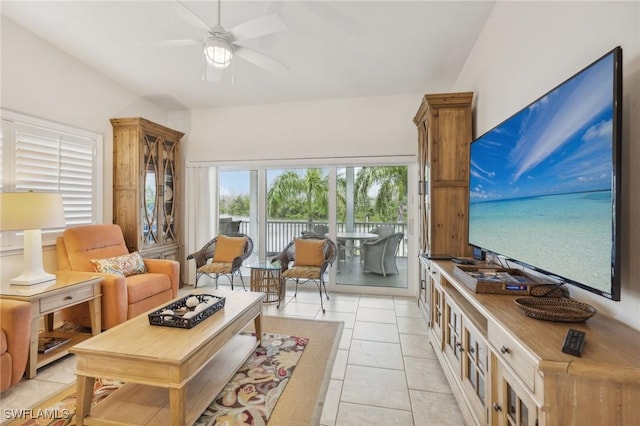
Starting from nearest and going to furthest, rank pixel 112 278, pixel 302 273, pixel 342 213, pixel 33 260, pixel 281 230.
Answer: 1. pixel 33 260
2. pixel 112 278
3. pixel 302 273
4. pixel 342 213
5. pixel 281 230

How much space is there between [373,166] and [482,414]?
11.0 ft

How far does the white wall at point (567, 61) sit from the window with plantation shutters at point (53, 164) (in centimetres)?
436

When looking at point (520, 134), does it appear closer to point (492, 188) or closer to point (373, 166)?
point (492, 188)

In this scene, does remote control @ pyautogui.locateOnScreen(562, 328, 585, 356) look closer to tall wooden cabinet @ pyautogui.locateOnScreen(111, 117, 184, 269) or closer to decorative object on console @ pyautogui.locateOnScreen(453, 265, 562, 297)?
decorative object on console @ pyautogui.locateOnScreen(453, 265, 562, 297)

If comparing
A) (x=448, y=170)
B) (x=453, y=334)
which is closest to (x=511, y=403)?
(x=453, y=334)

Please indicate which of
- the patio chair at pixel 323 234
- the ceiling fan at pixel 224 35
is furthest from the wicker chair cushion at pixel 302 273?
the ceiling fan at pixel 224 35

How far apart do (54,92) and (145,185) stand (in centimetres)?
135

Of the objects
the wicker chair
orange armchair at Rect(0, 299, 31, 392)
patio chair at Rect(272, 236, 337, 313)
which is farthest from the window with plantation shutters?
patio chair at Rect(272, 236, 337, 313)

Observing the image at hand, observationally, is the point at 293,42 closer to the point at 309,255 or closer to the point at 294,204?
the point at 294,204

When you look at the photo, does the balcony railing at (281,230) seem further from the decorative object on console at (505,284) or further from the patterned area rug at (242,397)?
the decorative object on console at (505,284)

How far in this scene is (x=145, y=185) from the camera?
4.05 m

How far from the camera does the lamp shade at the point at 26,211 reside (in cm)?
227

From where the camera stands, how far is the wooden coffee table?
1566 mm

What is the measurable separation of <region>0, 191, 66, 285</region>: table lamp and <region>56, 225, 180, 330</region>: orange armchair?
0.50m
